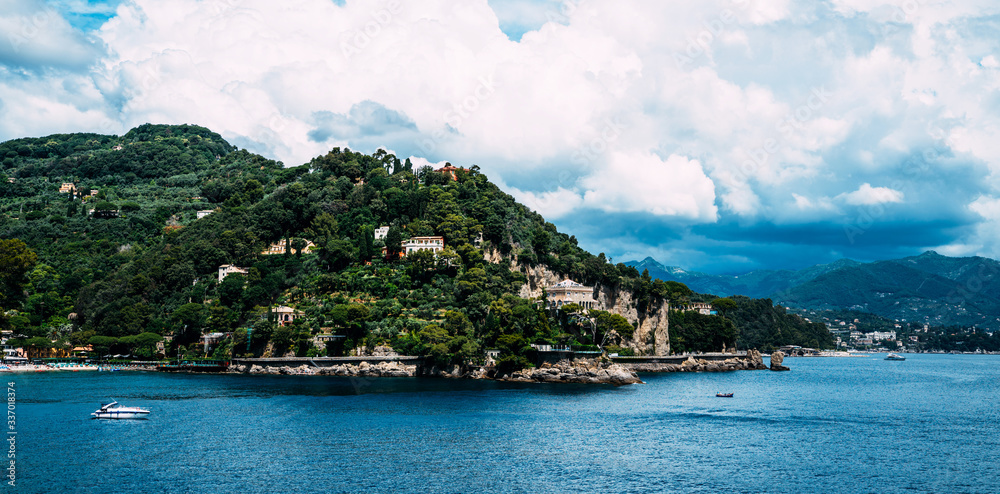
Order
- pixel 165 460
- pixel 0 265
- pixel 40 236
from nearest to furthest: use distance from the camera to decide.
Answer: pixel 165 460, pixel 0 265, pixel 40 236

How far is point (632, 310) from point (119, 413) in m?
78.8

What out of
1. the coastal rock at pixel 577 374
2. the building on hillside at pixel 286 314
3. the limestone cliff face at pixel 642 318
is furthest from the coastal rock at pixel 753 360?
the building on hillside at pixel 286 314

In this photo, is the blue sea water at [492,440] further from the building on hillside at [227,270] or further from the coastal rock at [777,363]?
the coastal rock at [777,363]

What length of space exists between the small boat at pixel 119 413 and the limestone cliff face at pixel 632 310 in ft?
196

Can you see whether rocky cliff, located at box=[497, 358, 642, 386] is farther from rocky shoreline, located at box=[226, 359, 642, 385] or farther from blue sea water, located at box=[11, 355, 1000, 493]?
blue sea water, located at box=[11, 355, 1000, 493]

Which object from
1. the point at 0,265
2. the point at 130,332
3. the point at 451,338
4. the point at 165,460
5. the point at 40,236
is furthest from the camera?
the point at 40,236

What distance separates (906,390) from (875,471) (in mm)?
53114

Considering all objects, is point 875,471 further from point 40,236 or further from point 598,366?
point 40,236

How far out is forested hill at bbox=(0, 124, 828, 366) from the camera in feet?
300

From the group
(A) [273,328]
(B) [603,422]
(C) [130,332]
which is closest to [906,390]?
(B) [603,422]

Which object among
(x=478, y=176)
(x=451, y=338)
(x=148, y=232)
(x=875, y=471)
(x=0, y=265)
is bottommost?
(x=875, y=471)

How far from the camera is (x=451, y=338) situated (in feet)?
279

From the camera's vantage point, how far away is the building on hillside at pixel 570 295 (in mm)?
100812

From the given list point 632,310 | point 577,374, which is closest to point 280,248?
point 577,374
